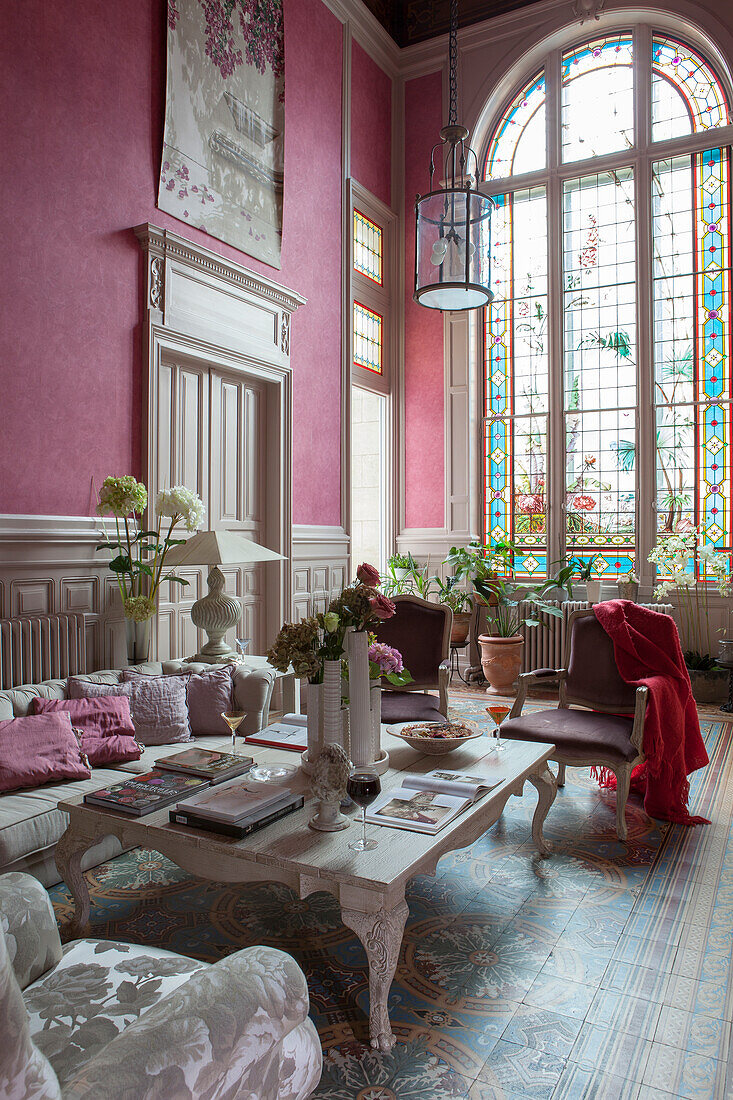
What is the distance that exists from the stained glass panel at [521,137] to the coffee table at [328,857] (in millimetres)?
6486

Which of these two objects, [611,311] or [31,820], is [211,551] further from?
[611,311]

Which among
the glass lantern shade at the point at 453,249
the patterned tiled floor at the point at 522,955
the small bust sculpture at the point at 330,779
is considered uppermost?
the glass lantern shade at the point at 453,249

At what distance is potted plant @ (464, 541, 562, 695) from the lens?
20.1ft

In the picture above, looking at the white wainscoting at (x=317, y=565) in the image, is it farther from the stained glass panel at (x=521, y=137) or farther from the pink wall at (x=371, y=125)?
the stained glass panel at (x=521, y=137)

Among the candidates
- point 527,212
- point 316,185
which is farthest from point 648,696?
point 527,212

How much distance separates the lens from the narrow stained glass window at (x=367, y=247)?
22.5ft

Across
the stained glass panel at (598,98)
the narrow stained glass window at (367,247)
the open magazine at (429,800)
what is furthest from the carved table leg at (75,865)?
the stained glass panel at (598,98)

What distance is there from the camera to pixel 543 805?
2863 mm

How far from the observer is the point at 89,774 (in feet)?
9.00

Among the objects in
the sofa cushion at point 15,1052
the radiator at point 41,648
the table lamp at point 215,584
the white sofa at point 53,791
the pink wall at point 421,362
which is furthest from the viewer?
the pink wall at point 421,362

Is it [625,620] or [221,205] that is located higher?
[221,205]

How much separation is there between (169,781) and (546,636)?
15.4 feet

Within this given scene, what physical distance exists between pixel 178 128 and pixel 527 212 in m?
3.74

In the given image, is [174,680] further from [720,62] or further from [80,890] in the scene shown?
[720,62]
